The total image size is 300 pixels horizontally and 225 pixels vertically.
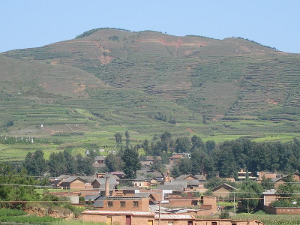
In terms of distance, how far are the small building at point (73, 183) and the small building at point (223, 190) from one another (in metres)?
15.5

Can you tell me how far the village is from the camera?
1933 inches

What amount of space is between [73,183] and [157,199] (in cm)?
1938

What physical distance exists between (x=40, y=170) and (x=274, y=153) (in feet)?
106

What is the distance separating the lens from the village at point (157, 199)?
4909 cm

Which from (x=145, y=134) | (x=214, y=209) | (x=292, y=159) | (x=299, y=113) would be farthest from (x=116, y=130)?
(x=214, y=209)

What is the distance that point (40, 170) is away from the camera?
107m

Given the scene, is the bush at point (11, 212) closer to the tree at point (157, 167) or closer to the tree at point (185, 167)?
the tree at point (185, 167)

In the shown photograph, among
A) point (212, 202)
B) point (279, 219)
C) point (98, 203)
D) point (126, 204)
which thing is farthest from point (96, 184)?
point (279, 219)

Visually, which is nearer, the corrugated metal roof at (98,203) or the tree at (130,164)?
the corrugated metal roof at (98,203)

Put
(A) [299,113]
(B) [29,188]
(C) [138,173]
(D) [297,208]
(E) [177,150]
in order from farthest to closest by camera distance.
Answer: (A) [299,113] → (E) [177,150] → (C) [138,173] → (D) [297,208] → (B) [29,188]

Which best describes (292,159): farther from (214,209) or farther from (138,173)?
(214,209)

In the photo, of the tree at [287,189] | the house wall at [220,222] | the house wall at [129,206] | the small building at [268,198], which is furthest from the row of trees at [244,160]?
the house wall at [220,222]

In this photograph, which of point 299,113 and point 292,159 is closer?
point 292,159

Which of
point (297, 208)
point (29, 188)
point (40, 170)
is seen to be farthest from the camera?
point (40, 170)
